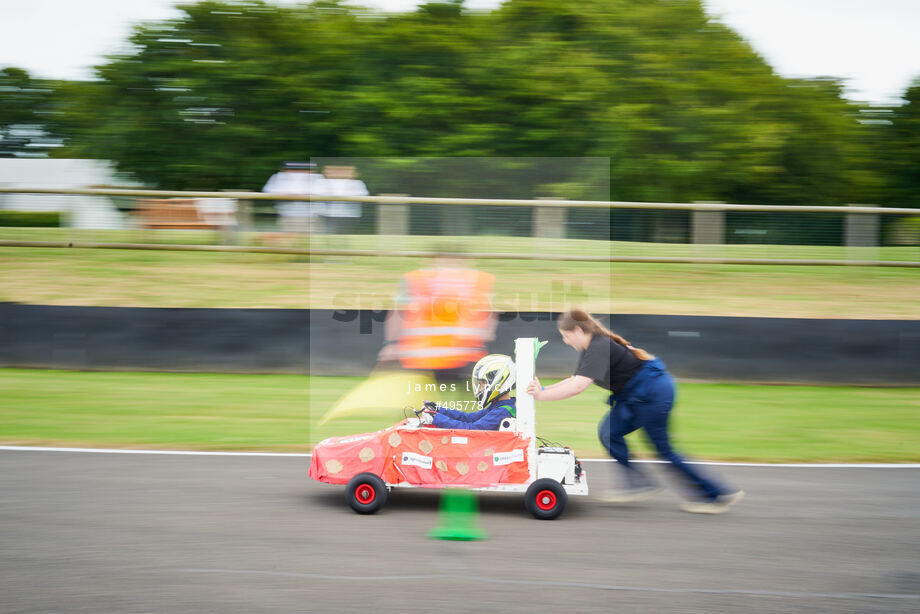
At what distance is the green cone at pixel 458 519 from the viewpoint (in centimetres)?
520

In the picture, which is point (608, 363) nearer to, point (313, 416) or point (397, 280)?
point (313, 416)

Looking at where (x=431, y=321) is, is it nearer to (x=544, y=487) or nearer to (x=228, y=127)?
(x=544, y=487)

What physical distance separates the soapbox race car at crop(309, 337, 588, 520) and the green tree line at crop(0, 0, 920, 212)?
10.9m

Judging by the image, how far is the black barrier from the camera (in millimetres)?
10156

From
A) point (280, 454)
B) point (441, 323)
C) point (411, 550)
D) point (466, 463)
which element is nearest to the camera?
point (411, 550)

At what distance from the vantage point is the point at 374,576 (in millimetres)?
4570

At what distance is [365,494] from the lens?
18.4ft

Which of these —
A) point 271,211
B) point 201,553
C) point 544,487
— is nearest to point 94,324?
point 271,211

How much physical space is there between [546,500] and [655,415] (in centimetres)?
94

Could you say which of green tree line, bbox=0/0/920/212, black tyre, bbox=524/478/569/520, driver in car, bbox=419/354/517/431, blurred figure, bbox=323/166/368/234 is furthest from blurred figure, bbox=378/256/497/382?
green tree line, bbox=0/0/920/212

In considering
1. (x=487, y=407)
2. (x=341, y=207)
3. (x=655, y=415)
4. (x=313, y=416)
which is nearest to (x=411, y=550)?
(x=487, y=407)

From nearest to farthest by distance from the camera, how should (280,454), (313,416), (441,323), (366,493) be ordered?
(366,493) < (441,323) < (280,454) < (313,416)

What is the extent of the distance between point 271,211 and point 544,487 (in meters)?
8.43

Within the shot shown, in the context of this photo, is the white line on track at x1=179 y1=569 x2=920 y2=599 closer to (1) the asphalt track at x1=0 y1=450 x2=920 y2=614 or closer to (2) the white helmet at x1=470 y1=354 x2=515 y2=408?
(1) the asphalt track at x1=0 y1=450 x2=920 y2=614
